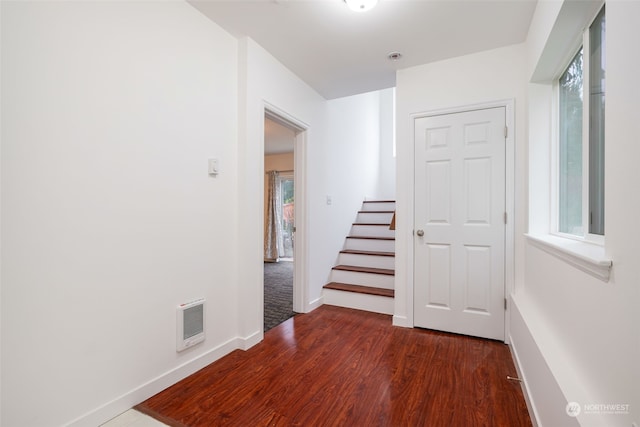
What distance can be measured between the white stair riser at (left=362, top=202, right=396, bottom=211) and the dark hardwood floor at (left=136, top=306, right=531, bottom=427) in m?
2.41

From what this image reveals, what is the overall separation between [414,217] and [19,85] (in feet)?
9.00

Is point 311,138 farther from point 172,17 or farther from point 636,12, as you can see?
point 636,12

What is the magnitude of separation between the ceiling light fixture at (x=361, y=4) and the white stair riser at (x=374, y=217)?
2.91m

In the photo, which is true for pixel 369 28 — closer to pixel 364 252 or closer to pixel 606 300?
pixel 606 300

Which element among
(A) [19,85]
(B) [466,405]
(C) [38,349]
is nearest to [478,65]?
(B) [466,405]

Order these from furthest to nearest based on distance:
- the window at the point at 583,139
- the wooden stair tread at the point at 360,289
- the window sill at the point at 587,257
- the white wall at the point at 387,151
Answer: the white wall at the point at 387,151, the wooden stair tread at the point at 360,289, the window at the point at 583,139, the window sill at the point at 587,257

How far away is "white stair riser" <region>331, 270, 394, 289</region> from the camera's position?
3.33 m

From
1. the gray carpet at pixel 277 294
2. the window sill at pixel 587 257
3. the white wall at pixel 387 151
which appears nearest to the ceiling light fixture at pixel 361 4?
the window sill at pixel 587 257

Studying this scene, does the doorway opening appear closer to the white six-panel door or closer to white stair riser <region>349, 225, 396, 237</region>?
white stair riser <region>349, 225, 396, 237</region>

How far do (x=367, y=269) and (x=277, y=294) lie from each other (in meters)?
1.28

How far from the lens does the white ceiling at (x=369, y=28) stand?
197 centimetres

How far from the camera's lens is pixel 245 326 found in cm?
234

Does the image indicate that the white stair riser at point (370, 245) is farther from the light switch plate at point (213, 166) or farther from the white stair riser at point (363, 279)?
the light switch plate at point (213, 166)

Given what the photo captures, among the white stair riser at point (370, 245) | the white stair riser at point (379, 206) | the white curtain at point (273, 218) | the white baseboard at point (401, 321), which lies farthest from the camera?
the white curtain at point (273, 218)
